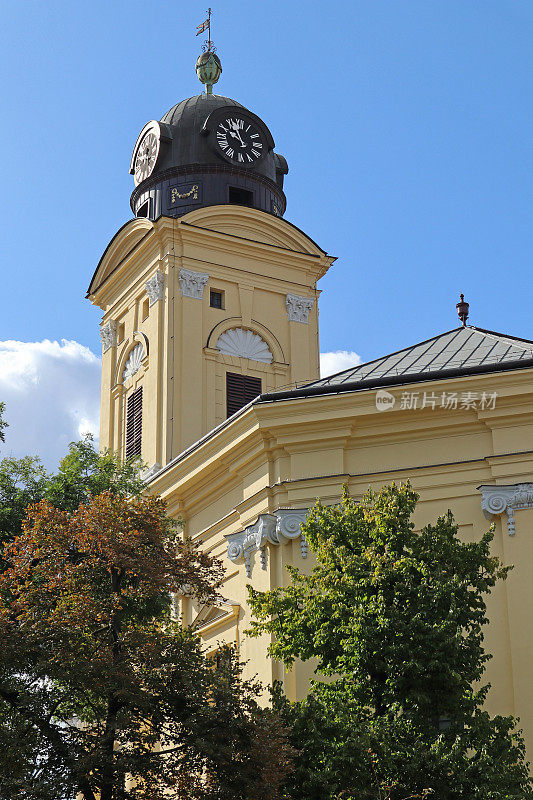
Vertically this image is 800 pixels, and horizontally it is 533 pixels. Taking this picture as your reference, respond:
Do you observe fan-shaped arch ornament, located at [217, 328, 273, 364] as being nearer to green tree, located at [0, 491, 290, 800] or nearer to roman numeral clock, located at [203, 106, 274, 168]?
roman numeral clock, located at [203, 106, 274, 168]

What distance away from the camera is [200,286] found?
119ft

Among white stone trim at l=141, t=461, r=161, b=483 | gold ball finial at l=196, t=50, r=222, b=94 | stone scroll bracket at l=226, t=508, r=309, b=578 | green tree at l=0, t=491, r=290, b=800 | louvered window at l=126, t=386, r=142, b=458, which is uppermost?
gold ball finial at l=196, t=50, r=222, b=94

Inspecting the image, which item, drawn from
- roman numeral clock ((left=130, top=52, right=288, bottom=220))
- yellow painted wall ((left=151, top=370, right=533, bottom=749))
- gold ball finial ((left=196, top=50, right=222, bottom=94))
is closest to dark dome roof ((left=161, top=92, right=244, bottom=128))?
roman numeral clock ((left=130, top=52, right=288, bottom=220))

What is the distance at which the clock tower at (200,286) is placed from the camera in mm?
35062

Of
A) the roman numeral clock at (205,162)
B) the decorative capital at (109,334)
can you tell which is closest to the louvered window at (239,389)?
the decorative capital at (109,334)

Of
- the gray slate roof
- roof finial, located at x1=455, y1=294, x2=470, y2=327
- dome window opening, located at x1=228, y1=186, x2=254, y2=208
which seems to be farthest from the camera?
dome window opening, located at x1=228, y1=186, x2=254, y2=208

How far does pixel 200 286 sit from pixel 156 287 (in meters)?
1.29

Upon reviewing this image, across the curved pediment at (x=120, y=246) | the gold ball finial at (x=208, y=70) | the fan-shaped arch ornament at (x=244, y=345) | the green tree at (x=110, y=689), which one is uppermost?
the gold ball finial at (x=208, y=70)

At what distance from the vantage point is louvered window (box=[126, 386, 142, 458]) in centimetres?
3600

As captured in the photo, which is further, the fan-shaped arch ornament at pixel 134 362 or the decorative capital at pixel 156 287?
the fan-shaped arch ornament at pixel 134 362

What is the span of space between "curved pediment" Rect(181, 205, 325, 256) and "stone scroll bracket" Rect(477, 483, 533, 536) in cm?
1778

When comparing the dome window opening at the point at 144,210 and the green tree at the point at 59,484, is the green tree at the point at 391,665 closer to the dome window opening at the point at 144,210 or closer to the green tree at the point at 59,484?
the green tree at the point at 59,484

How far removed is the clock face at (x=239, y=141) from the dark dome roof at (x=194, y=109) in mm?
761

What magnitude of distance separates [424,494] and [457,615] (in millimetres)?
5203
